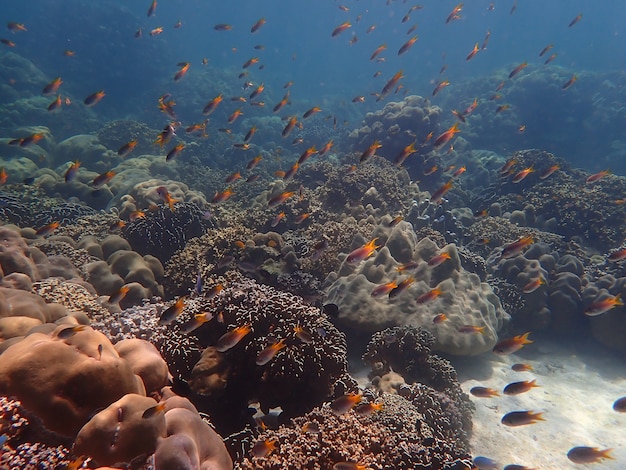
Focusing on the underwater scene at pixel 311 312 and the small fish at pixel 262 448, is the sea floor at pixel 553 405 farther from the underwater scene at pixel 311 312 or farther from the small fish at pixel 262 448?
the small fish at pixel 262 448

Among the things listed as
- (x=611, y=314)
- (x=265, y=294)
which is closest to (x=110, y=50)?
(x=265, y=294)

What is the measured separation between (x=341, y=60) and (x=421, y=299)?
340 ft

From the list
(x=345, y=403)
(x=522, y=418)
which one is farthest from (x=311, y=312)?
(x=522, y=418)

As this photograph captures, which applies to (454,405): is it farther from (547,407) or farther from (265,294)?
(265,294)

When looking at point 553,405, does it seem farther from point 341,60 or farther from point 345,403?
point 341,60

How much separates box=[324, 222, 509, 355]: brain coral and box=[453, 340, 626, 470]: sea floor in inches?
28.7

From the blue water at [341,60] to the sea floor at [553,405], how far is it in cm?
1402

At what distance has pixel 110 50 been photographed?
1428 inches

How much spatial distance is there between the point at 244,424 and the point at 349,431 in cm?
133

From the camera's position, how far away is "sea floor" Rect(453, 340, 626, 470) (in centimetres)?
562

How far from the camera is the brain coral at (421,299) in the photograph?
23.3 ft

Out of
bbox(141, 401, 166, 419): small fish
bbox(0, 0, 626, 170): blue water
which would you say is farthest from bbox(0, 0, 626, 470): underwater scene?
bbox(0, 0, 626, 170): blue water

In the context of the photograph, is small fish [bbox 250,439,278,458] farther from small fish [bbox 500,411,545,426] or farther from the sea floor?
the sea floor

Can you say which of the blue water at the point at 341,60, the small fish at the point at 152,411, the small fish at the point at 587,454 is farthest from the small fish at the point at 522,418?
the blue water at the point at 341,60
